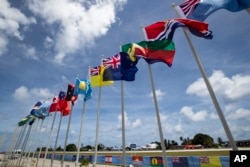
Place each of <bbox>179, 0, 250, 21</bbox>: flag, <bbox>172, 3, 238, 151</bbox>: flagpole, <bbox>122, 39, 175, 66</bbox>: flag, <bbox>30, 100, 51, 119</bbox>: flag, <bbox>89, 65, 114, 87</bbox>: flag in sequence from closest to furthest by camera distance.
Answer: <bbox>172, 3, 238, 151</bbox>: flagpole → <bbox>179, 0, 250, 21</bbox>: flag → <bbox>122, 39, 175, 66</bbox>: flag → <bbox>89, 65, 114, 87</bbox>: flag → <bbox>30, 100, 51, 119</bbox>: flag

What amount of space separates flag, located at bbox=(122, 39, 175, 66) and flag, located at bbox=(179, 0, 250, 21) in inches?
75.4

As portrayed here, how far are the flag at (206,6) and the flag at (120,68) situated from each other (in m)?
4.77

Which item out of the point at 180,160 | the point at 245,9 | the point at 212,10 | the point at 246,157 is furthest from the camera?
the point at 180,160

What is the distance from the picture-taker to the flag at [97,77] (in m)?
16.8

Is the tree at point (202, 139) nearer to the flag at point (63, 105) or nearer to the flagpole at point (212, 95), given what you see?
the flag at point (63, 105)

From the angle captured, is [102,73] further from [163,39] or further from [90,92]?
[163,39]

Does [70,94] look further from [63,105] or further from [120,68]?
[120,68]

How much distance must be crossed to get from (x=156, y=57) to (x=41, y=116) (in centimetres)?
2544

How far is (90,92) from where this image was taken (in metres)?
20.2

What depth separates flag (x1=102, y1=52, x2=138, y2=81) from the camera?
1394 cm

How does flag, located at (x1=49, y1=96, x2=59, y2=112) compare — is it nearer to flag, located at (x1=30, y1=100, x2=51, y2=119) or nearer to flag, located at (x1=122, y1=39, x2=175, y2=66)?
flag, located at (x1=30, y1=100, x2=51, y2=119)

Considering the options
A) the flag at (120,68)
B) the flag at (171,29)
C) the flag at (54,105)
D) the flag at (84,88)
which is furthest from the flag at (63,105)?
the flag at (171,29)

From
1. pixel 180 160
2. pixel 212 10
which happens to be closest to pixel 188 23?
pixel 212 10

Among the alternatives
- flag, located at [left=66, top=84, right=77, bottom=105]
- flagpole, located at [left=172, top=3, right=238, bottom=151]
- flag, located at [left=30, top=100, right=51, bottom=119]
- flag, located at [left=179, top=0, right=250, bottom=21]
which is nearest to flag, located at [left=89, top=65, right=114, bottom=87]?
flag, located at [left=66, top=84, right=77, bottom=105]
